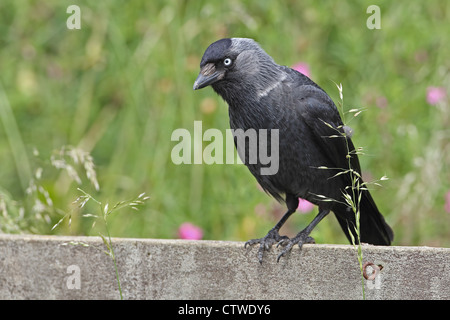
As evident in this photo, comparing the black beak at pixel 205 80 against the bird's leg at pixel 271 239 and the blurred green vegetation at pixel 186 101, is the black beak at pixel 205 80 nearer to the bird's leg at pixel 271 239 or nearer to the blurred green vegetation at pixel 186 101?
the bird's leg at pixel 271 239

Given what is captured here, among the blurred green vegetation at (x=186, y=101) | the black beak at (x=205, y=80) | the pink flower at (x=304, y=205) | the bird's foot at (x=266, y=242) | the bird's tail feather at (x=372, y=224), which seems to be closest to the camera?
the bird's foot at (x=266, y=242)

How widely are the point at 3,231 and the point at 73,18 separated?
2102 mm

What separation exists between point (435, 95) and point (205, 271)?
223cm

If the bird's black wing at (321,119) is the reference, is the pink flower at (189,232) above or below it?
below

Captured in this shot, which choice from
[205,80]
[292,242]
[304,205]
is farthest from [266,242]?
[304,205]

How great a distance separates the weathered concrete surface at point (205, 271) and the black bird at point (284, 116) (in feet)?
1.79

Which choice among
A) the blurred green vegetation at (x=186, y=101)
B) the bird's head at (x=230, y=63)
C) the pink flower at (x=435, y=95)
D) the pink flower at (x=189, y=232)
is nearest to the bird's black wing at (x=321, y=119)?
the bird's head at (x=230, y=63)

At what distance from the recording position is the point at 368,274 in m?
2.29

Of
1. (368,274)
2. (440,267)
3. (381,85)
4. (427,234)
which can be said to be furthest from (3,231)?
(381,85)

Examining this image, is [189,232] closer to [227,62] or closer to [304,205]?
[304,205]

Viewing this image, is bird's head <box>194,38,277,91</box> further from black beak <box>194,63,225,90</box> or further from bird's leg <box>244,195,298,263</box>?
bird's leg <box>244,195,298,263</box>

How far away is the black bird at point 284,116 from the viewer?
3.01 meters

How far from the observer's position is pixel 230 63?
310 cm

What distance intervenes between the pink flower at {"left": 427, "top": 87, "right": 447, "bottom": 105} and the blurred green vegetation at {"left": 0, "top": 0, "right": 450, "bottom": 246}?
1.7 inches
